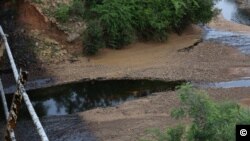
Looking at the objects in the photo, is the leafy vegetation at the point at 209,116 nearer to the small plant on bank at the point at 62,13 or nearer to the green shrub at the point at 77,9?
the small plant on bank at the point at 62,13

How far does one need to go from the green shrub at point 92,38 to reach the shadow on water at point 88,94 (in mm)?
2921

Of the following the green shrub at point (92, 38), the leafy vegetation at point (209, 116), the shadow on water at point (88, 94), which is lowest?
the shadow on water at point (88, 94)

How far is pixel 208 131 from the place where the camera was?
30.3 ft

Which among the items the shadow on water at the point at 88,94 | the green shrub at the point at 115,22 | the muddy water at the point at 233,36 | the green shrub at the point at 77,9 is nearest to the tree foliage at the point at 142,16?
the green shrub at the point at 115,22

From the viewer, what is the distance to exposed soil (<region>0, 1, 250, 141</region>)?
15.8 m

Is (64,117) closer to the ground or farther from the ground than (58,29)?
closer to the ground

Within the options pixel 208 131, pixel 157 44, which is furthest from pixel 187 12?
pixel 208 131

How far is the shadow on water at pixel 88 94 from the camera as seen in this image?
58.5ft

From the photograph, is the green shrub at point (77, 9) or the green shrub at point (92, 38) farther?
the green shrub at point (77, 9)

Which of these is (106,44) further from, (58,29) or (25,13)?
(25,13)

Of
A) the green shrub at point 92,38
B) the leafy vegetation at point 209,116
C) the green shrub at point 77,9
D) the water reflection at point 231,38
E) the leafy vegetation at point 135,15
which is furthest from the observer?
the water reflection at point 231,38

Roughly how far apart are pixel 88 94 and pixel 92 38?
4.37 meters

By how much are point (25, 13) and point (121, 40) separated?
4.82m

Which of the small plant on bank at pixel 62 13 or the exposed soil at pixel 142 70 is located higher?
the small plant on bank at pixel 62 13
